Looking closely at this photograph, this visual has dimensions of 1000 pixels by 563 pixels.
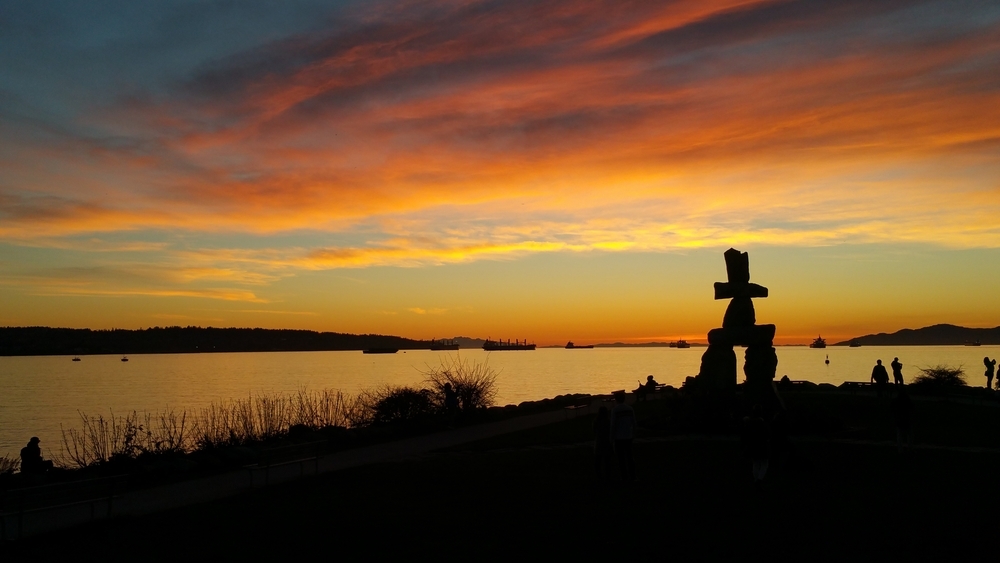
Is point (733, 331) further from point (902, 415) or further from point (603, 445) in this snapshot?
point (603, 445)

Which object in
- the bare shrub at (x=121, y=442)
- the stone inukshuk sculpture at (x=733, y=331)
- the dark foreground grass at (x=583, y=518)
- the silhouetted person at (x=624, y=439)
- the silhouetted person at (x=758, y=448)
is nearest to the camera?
the dark foreground grass at (x=583, y=518)

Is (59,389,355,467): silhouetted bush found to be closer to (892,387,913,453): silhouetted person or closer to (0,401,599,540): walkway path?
(0,401,599,540): walkway path

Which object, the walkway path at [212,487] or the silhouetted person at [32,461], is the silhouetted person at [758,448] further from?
the silhouetted person at [32,461]

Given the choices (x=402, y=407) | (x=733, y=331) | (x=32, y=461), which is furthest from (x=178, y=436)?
(x=733, y=331)

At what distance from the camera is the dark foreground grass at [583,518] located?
9336 millimetres

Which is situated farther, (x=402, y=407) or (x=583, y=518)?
(x=402, y=407)

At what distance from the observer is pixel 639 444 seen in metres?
20.2

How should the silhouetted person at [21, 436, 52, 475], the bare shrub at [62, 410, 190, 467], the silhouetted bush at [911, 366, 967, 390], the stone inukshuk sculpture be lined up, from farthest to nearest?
the silhouetted bush at [911, 366, 967, 390]
the stone inukshuk sculpture
the bare shrub at [62, 410, 190, 467]
the silhouetted person at [21, 436, 52, 475]

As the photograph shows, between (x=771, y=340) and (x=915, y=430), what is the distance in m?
4.41

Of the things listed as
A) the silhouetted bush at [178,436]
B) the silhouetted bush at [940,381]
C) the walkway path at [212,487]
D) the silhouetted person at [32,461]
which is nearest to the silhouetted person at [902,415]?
the walkway path at [212,487]

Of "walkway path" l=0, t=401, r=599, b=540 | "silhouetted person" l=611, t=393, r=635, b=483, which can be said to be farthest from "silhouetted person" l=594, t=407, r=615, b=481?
"walkway path" l=0, t=401, r=599, b=540

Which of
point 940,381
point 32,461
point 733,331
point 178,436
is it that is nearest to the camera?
point 32,461

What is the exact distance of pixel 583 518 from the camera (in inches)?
439

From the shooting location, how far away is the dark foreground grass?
934cm
